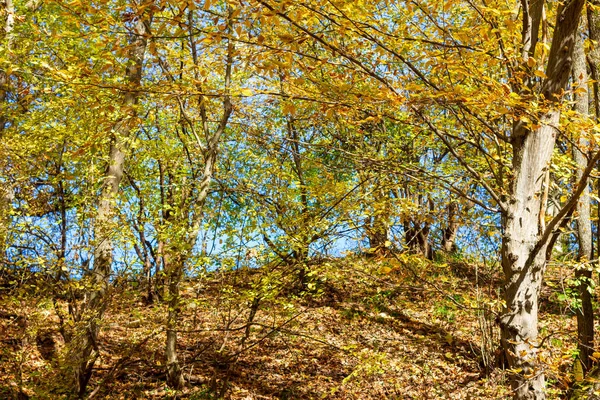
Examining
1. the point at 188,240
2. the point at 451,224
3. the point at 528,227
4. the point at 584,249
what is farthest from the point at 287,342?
the point at 528,227

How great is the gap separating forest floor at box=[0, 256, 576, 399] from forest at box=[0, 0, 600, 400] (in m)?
0.06

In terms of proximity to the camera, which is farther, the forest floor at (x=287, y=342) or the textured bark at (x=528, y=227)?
the forest floor at (x=287, y=342)

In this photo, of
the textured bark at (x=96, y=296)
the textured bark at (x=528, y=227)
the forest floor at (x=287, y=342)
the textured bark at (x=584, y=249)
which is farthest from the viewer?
the textured bark at (x=584, y=249)

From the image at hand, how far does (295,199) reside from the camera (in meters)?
8.06

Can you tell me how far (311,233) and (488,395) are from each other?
12.2ft

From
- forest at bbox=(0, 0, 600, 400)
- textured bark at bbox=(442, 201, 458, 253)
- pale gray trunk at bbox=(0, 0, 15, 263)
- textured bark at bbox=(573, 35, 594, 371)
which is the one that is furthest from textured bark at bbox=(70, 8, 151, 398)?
textured bark at bbox=(573, 35, 594, 371)

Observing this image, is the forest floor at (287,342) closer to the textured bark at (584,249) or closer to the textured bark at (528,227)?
the textured bark at (584,249)

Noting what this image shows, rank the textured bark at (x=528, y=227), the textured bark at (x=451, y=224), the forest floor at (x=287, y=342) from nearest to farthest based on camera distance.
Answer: the textured bark at (x=528, y=227), the textured bark at (x=451, y=224), the forest floor at (x=287, y=342)

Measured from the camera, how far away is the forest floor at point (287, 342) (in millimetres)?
5484

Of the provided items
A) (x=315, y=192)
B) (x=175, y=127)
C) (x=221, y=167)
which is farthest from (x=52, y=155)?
(x=315, y=192)

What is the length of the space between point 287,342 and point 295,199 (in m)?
2.88

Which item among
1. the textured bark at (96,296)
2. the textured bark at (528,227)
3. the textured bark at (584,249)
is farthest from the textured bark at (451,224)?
the textured bark at (96,296)

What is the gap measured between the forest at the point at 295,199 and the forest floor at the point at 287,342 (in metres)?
0.06

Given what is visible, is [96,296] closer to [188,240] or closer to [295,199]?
[188,240]
